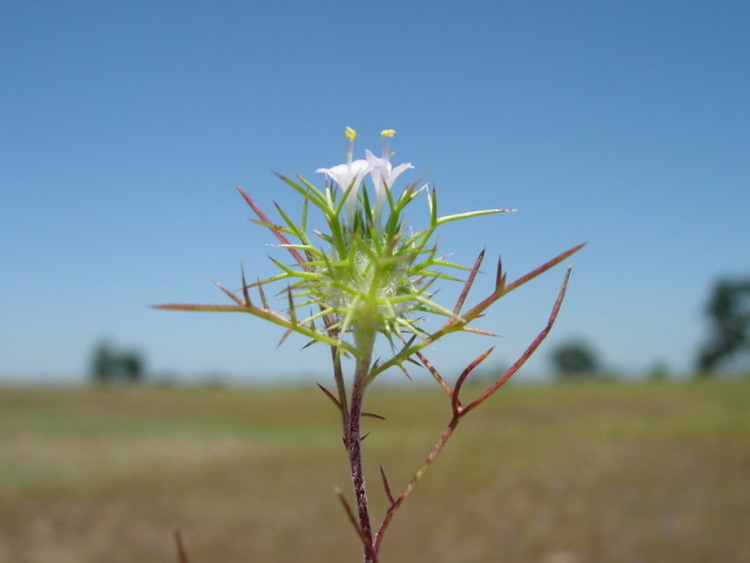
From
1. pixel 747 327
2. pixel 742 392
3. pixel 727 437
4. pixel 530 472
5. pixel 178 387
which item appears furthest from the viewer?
pixel 747 327

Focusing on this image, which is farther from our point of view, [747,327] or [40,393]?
[747,327]

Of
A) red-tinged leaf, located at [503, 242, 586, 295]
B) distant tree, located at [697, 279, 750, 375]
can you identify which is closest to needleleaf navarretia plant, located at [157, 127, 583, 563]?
red-tinged leaf, located at [503, 242, 586, 295]

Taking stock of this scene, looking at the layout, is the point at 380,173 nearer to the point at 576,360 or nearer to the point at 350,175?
the point at 350,175

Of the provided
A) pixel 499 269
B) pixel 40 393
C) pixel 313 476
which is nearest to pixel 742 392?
pixel 313 476

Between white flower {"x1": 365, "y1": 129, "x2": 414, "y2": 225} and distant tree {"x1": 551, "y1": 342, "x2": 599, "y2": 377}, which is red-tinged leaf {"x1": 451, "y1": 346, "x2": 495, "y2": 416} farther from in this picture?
distant tree {"x1": 551, "y1": 342, "x2": 599, "y2": 377}

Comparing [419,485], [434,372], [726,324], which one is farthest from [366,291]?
[726,324]

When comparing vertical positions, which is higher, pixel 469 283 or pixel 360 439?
pixel 469 283

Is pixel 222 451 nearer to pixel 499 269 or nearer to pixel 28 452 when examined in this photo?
pixel 28 452

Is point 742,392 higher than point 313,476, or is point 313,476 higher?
point 742,392
